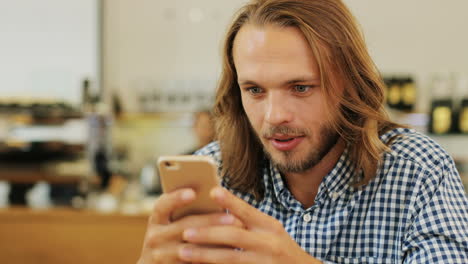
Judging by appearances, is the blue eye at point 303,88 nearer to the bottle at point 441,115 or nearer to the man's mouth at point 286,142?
the man's mouth at point 286,142

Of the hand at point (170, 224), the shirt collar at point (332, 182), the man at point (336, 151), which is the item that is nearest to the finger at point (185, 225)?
the hand at point (170, 224)

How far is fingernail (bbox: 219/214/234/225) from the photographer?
987 millimetres

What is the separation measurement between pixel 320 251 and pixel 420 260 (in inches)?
10.1

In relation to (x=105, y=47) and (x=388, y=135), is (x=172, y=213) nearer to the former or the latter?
(x=388, y=135)

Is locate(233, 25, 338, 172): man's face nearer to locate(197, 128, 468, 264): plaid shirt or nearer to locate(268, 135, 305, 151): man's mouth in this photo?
locate(268, 135, 305, 151): man's mouth

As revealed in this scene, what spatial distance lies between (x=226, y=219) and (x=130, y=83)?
484cm

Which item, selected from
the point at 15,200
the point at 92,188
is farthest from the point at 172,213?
the point at 15,200

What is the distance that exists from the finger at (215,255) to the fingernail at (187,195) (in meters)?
0.10

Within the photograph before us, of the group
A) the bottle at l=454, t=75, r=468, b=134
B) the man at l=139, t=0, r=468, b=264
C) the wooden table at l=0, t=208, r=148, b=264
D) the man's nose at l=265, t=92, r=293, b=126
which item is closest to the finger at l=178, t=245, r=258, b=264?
the man at l=139, t=0, r=468, b=264

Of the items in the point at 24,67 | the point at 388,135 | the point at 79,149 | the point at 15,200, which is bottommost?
the point at 15,200

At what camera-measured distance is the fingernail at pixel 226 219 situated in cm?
99

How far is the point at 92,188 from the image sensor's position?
184 inches

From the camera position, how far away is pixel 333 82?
139 centimetres

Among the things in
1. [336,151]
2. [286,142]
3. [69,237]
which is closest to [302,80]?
[286,142]
